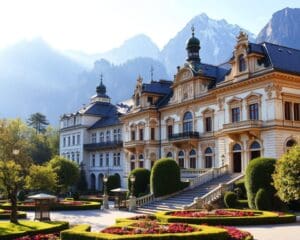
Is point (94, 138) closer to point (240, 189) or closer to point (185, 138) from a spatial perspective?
point (185, 138)

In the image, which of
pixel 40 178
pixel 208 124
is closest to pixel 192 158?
pixel 208 124

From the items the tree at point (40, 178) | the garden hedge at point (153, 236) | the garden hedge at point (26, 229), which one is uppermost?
the tree at point (40, 178)

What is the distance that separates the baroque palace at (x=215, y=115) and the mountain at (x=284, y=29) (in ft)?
367

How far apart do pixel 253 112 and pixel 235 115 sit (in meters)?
2.36

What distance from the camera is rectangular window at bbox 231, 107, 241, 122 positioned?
4075 centimetres

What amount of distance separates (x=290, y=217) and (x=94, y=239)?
13.8 m

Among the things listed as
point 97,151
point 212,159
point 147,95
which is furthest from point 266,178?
point 97,151

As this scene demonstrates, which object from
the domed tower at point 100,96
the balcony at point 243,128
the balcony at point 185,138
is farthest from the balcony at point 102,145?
the balcony at point 243,128

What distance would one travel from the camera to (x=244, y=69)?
131ft

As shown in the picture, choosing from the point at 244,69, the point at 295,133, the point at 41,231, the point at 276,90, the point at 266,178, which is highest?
the point at 244,69

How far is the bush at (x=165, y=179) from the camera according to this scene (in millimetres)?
39156

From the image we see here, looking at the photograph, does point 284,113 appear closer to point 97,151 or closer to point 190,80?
point 190,80

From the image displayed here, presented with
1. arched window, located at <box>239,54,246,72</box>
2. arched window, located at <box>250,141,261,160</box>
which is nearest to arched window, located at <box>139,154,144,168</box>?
arched window, located at <box>250,141,261,160</box>

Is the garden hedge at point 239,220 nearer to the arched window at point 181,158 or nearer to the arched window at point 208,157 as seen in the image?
the arched window at point 208,157
